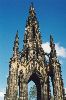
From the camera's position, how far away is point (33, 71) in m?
19.4

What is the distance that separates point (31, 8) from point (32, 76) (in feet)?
26.4

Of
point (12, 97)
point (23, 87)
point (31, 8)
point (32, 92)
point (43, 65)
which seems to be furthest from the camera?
point (32, 92)

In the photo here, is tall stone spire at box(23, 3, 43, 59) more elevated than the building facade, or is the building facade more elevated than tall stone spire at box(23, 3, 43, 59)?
tall stone spire at box(23, 3, 43, 59)

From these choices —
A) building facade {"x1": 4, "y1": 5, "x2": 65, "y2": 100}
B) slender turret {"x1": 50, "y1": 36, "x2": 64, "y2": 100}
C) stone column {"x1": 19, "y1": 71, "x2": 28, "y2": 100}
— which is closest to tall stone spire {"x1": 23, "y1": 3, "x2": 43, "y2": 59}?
building facade {"x1": 4, "y1": 5, "x2": 65, "y2": 100}

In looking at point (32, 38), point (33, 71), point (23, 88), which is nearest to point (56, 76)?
point (33, 71)

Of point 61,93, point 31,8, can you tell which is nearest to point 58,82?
point 61,93

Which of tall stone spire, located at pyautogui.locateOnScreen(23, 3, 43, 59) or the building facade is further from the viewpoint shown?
tall stone spire, located at pyautogui.locateOnScreen(23, 3, 43, 59)

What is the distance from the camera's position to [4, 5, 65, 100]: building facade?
1825cm

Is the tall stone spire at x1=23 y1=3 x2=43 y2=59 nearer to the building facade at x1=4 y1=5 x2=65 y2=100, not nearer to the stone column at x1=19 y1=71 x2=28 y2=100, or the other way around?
the building facade at x1=4 y1=5 x2=65 y2=100

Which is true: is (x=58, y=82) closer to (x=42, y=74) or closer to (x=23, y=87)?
(x=42, y=74)

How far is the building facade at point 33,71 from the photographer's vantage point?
59.9 ft

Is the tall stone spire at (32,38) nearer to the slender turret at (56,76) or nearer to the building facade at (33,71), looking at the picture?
the building facade at (33,71)

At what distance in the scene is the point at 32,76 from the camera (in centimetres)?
1969

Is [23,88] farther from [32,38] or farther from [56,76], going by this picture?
[32,38]
